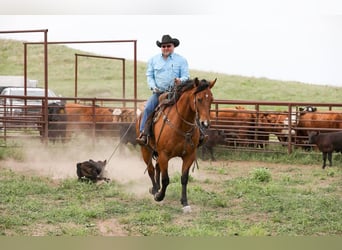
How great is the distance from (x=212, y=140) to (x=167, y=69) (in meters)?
5.33

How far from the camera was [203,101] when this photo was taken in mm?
6551

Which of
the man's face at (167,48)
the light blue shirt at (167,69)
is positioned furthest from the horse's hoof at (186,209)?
the man's face at (167,48)

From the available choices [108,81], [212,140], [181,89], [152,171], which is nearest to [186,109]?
[181,89]

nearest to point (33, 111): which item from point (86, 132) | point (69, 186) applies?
point (86, 132)

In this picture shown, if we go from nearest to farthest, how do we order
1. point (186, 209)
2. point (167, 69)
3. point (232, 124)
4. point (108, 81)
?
point (186, 209), point (167, 69), point (232, 124), point (108, 81)

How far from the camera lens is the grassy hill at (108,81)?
30.3 meters

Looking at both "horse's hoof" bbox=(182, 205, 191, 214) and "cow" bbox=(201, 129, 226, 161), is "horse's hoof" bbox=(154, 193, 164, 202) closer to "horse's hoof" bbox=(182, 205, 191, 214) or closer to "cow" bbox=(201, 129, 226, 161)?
"horse's hoof" bbox=(182, 205, 191, 214)

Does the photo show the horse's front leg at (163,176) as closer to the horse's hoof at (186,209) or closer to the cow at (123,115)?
the horse's hoof at (186,209)

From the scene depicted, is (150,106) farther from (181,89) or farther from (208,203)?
(208,203)

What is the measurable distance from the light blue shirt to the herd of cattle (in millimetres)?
5102

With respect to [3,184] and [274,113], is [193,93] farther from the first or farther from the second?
[274,113]

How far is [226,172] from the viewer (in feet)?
34.3

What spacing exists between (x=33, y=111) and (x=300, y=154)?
662 cm

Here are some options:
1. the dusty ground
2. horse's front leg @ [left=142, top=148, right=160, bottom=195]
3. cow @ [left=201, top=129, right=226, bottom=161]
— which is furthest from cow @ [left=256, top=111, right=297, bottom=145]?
horse's front leg @ [left=142, top=148, right=160, bottom=195]
